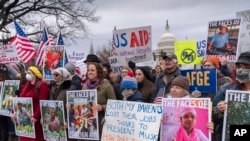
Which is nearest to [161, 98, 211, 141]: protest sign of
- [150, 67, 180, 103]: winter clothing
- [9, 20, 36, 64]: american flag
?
[150, 67, 180, 103]: winter clothing

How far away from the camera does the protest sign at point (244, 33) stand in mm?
6125

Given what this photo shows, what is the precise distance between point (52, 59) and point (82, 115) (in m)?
2.76

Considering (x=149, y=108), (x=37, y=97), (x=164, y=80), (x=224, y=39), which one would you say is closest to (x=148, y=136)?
(x=149, y=108)

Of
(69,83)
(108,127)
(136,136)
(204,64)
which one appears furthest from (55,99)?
(204,64)

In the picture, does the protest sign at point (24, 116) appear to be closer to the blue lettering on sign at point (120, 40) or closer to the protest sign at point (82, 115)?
the protest sign at point (82, 115)

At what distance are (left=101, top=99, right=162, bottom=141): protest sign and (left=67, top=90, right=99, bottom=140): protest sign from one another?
0.24 m

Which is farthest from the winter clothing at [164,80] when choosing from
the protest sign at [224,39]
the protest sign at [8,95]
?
the protest sign at [8,95]

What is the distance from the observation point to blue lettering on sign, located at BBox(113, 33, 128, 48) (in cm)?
699

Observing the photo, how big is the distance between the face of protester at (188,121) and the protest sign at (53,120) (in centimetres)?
218

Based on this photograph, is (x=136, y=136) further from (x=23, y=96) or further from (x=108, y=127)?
(x=23, y=96)

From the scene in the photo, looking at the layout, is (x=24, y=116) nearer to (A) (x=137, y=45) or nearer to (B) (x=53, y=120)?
(B) (x=53, y=120)

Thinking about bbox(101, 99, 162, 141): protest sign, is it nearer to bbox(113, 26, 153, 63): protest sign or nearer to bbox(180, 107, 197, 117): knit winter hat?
bbox(180, 107, 197, 117): knit winter hat

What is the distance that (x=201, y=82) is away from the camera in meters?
5.40

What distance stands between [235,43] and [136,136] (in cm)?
260
